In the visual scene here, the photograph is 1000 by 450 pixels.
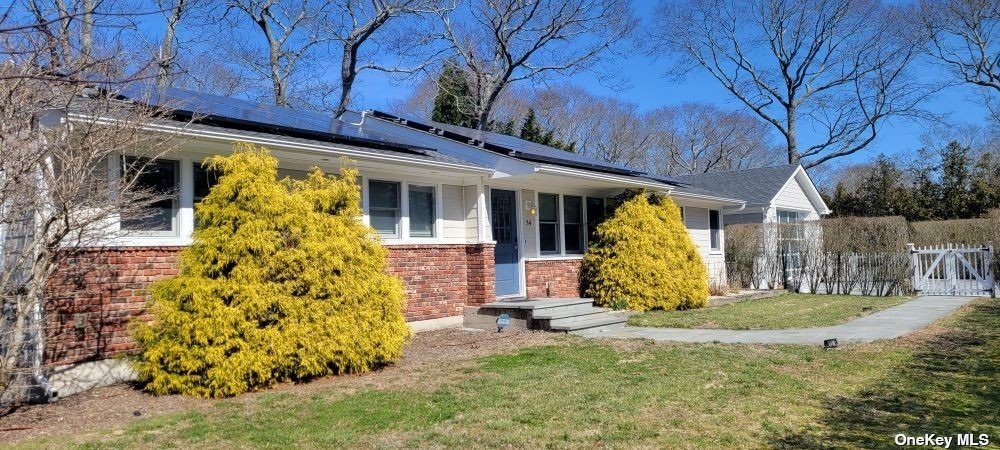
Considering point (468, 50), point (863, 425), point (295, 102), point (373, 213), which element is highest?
point (468, 50)

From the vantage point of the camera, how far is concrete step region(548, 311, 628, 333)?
435 inches

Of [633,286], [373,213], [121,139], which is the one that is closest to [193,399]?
[121,139]

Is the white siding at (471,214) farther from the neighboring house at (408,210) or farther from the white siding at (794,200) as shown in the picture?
the white siding at (794,200)

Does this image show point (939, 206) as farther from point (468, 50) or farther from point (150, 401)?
point (150, 401)

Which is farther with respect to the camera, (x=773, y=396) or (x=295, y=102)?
(x=295, y=102)

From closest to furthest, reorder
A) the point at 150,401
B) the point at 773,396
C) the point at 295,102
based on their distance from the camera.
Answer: the point at 773,396 → the point at 150,401 → the point at 295,102

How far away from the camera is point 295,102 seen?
2548cm

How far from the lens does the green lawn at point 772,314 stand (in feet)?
38.3

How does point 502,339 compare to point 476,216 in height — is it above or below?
below

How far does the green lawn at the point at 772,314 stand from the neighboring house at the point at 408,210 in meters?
2.68

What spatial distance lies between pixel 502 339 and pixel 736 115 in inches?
1519

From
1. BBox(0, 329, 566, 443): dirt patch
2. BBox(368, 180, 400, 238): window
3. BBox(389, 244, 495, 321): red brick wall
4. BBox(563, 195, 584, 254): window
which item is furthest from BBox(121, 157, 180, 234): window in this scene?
BBox(563, 195, 584, 254): window

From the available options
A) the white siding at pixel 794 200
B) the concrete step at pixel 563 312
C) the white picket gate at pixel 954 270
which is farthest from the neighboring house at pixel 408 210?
the white siding at pixel 794 200

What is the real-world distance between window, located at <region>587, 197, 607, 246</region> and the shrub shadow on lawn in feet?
24.6
